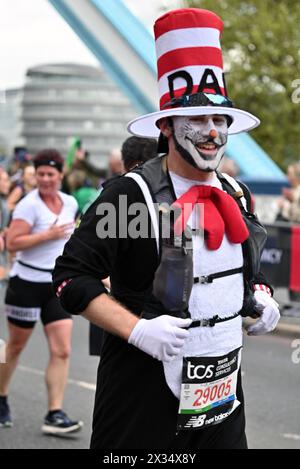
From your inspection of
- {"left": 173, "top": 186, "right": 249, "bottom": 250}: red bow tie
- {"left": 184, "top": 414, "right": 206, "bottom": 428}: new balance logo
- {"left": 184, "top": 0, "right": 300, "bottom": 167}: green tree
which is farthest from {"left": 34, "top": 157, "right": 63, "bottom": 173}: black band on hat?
{"left": 184, "top": 0, "right": 300, "bottom": 167}: green tree

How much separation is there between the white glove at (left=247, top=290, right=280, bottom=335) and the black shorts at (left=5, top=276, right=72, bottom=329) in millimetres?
3093

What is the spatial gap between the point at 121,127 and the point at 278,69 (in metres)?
42.3

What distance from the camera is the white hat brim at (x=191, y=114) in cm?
316

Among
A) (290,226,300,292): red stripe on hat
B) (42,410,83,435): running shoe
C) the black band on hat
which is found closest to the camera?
(42,410,83,435): running shoe

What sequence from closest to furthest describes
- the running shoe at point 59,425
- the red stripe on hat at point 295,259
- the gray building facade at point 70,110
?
the running shoe at point 59,425
the red stripe on hat at point 295,259
the gray building facade at point 70,110

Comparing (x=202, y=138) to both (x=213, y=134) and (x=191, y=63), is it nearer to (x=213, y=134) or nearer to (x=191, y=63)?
(x=213, y=134)

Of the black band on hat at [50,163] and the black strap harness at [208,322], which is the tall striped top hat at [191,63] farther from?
the black band on hat at [50,163]

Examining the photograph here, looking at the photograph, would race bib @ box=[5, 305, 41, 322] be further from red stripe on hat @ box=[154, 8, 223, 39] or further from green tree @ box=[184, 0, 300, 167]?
green tree @ box=[184, 0, 300, 167]

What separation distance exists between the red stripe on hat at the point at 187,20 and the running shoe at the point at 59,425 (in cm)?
357

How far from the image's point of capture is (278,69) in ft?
113

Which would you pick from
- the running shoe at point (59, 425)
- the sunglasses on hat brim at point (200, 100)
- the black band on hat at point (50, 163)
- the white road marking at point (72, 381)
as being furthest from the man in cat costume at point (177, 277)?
the white road marking at point (72, 381)

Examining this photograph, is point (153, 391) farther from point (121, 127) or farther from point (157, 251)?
point (121, 127)

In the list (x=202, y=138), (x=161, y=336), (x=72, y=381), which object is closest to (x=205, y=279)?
(x=161, y=336)

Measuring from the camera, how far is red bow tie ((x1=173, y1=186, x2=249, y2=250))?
3119 millimetres
